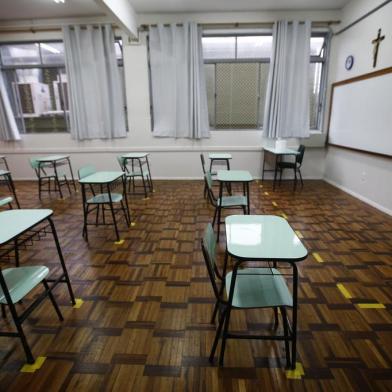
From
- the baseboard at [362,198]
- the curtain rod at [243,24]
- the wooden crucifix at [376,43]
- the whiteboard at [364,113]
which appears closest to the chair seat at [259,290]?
the baseboard at [362,198]

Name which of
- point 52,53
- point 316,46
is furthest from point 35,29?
point 316,46

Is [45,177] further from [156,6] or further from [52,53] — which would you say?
[156,6]

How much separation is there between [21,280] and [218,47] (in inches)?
213

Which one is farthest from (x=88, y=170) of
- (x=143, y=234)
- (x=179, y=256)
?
(x=179, y=256)

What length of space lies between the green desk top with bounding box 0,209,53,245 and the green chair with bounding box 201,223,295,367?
106 centimetres

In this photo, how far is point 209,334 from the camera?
173 cm

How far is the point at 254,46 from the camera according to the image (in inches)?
213

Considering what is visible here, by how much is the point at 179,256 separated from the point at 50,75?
5271mm

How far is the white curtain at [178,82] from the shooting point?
518 centimetres

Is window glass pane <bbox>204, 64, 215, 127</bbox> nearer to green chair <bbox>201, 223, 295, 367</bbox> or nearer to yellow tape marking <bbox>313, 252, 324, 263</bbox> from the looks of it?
yellow tape marking <bbox>313, 252, 324, 263</bbox>

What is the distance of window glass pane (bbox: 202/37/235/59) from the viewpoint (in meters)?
5.41

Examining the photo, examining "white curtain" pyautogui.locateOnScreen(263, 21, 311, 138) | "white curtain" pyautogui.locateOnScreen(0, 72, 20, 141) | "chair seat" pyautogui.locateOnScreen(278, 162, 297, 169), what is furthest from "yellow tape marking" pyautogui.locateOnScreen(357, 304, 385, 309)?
"white curtain" pyautogui.locateOnScreen(0, 72, 20, 141)

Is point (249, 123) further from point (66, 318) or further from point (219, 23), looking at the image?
point (66, 318)

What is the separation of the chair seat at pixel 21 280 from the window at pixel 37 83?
4877 mm
